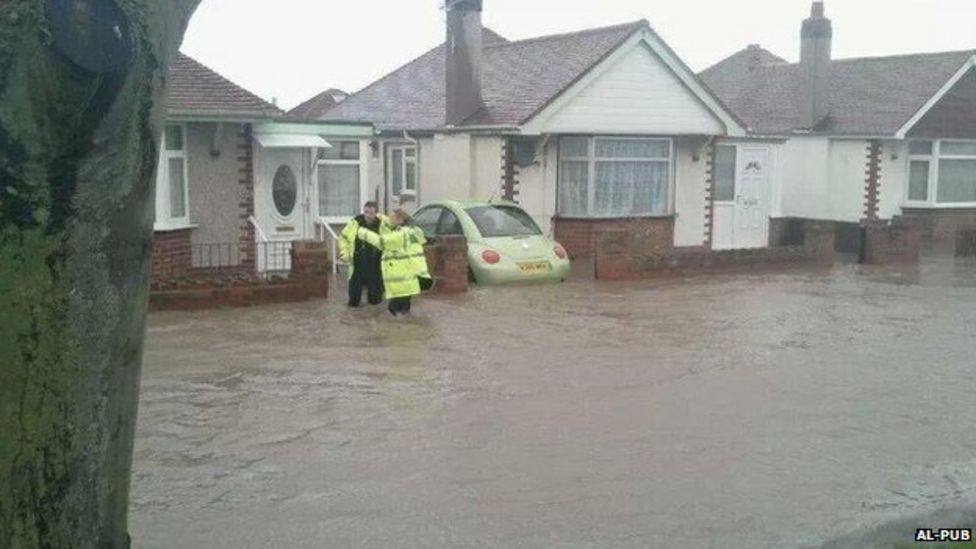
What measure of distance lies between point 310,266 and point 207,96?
3515 millimetres

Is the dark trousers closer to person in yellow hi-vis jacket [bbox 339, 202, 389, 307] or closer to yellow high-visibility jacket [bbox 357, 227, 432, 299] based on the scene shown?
person in yellow hi-vis jacket [bbox 339, 202, 389, 307]

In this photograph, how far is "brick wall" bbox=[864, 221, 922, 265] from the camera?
20141 mm

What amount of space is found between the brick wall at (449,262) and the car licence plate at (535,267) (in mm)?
1063

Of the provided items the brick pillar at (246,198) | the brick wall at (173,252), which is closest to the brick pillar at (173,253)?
the brick wall at (173,252)

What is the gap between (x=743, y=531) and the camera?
5719mm

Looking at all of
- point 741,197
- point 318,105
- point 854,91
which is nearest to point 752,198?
point 741,197

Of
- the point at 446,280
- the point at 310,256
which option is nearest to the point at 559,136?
the point at 446,280

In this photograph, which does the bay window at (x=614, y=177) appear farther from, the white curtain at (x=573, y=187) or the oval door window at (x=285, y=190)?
the oval door window at (x=285, y=190)

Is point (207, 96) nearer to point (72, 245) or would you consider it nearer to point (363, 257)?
point (363, 257)

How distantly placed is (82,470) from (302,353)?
24.3ft

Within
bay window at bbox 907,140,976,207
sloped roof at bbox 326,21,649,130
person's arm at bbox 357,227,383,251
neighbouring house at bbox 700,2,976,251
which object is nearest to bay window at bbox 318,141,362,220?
sloped roof at bbox 326,21,649,130

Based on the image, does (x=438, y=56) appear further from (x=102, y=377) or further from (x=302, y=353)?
(x=102, y=377)

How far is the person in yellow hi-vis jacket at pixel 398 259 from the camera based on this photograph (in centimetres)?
1251

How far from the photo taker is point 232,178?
16203 mm
